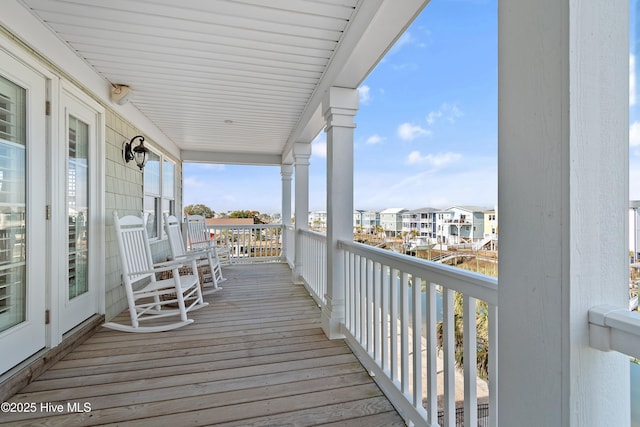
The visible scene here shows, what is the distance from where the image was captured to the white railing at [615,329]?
0.57 m

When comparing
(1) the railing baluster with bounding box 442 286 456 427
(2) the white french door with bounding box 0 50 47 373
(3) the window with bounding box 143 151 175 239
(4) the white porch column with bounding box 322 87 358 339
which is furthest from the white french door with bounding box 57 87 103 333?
(1) the railing baluster with bounding box 442 286 456 427

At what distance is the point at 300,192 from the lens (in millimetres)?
4785

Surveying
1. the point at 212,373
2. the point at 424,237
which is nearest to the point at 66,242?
the point at 212,373

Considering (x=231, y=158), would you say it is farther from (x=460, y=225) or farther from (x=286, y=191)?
(x=460, y=225)

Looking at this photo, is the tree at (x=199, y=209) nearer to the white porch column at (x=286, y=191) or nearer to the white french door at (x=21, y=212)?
the white porch column at (x=286, y=191)

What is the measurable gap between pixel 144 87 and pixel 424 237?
319cm

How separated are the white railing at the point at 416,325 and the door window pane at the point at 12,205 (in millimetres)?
2301

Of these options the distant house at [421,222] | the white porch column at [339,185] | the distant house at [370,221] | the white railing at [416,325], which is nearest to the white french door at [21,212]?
the white porch column at [339,185]

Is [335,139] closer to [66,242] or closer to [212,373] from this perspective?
[212,373]

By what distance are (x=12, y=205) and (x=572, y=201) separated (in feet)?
9.37

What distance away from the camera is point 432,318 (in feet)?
4.48

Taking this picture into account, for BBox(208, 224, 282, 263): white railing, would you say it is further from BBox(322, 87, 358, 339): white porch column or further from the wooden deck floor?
BBox(322, 87, 358, 339): white porch column

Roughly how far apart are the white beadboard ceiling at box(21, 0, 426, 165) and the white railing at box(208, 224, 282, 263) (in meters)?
3.21

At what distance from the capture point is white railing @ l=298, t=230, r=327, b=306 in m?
3.33
